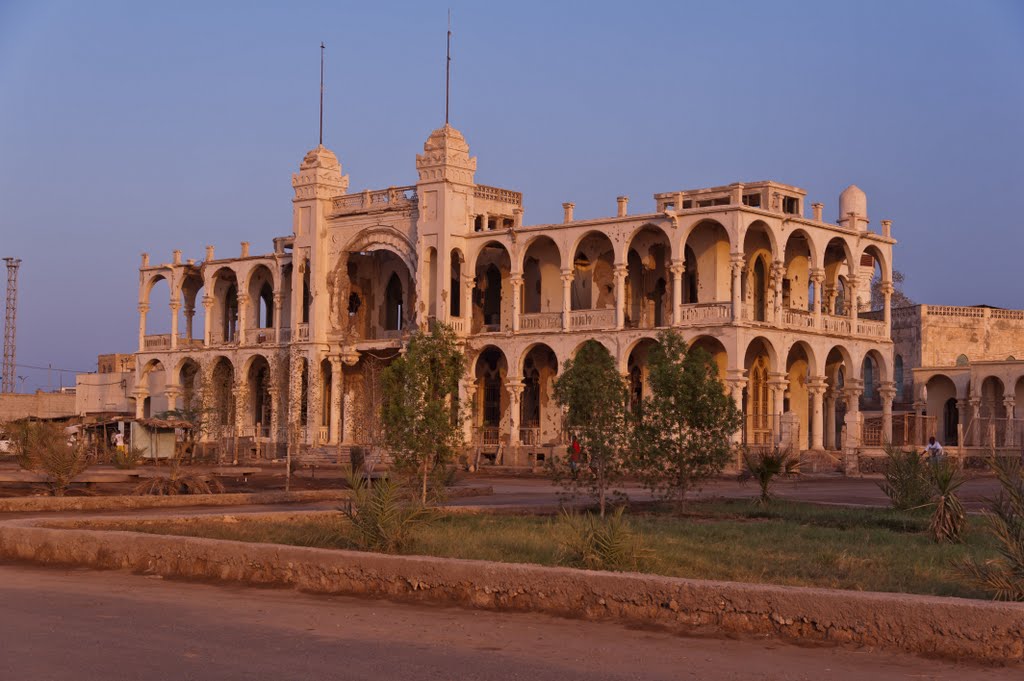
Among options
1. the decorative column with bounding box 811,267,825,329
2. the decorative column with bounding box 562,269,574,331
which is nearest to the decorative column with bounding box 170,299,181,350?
the decorative column with bounding box 562,269,574,331

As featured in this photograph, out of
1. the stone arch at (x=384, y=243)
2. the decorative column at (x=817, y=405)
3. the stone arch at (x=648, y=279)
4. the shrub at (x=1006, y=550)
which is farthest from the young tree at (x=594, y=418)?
the stone arch at (x=384, y=243)

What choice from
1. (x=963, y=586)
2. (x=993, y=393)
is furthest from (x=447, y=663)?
(x=993, y=393)

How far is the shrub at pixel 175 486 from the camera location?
22109 mm

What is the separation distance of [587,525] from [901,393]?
43173 mm

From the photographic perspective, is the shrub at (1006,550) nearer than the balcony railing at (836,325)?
Yes

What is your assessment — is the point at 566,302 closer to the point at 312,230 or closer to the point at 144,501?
the point at 312,230

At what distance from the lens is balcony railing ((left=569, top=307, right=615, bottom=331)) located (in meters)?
40.5

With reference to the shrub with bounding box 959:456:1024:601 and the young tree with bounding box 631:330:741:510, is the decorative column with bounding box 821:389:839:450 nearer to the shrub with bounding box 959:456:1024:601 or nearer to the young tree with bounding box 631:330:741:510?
the young tree with bounding box 631:330:741:510

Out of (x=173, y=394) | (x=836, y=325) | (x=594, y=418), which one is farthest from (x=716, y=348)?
(x=173, y=394)

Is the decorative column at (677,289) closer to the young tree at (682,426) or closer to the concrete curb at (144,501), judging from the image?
the concrete curb at (144,501)

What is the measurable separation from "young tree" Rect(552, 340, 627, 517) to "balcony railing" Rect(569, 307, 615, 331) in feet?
68.6

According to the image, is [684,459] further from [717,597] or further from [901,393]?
[901,393]

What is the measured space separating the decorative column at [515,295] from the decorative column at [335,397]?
7.39 metres

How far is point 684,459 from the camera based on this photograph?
64.1ft
